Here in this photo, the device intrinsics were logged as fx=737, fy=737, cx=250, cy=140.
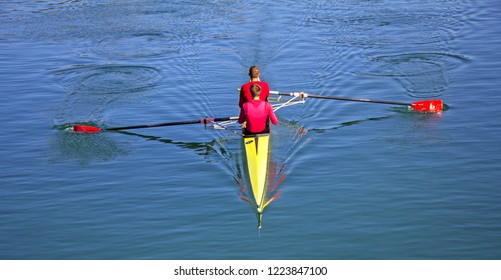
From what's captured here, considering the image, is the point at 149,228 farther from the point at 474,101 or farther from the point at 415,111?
the point at 474,101

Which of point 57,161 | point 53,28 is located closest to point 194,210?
point 57,161

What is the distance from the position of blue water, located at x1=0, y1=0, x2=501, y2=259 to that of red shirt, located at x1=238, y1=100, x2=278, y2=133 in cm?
92

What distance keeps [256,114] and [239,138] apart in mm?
2732

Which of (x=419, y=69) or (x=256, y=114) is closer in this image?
(x=256, y=114)

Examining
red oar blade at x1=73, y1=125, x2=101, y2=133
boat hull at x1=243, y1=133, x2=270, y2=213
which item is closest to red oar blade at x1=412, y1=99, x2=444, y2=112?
boat hull at x1=243, y1=133, x2=270, y2=213

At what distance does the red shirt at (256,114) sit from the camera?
14.6 m

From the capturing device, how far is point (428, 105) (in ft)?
61.0

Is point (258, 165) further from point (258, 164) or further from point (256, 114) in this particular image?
point (256, 114)

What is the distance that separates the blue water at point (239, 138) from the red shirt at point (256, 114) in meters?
0.92

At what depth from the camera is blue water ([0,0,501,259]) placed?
41.5ft

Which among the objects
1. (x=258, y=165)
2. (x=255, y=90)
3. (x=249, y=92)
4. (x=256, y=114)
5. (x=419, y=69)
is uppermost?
(x=419, y=69)

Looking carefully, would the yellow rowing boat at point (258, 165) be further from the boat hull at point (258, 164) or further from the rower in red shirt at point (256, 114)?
the rower in red shirt at point (256, 114)

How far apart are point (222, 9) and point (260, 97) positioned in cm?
1536

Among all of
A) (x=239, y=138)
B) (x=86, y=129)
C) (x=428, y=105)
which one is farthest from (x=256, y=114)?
(x=428, y=105)
